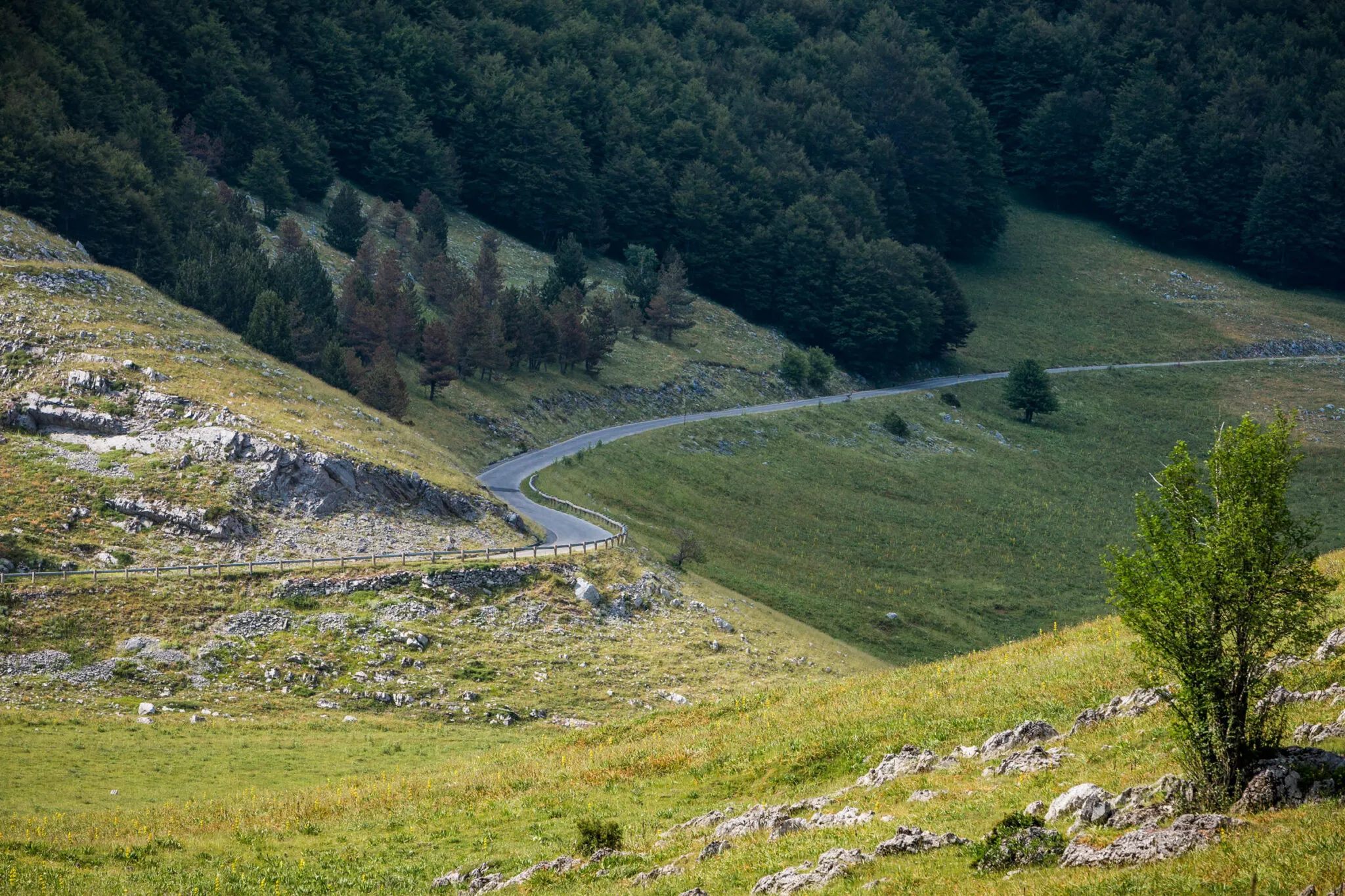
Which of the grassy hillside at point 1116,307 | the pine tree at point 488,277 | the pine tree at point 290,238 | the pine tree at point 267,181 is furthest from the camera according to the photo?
the grassy hillside at point 1116,307

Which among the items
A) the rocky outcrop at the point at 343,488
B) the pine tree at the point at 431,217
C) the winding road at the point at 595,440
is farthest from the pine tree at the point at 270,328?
the pine tree at the point at 431,217

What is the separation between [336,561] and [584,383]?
49484 mm

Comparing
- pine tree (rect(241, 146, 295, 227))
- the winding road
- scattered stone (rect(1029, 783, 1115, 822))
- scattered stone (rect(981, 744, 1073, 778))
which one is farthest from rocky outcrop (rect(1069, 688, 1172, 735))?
pine tree (rect(241, 146, 295, 227))

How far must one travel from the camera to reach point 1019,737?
2241 cm

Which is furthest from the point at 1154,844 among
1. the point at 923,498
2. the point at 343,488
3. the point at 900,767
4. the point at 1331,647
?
the point at 923,498

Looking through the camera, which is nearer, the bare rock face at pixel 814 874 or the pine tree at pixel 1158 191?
the bare rock face at pixel 814 874

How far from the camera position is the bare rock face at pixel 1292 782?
15828 millimetres

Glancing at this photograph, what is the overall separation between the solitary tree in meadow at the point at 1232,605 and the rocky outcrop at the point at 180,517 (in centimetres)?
4212

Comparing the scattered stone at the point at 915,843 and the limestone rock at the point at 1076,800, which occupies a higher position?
the limestone rock at the point at 1076,800

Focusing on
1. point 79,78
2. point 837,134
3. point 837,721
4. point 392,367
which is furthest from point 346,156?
point 837,721

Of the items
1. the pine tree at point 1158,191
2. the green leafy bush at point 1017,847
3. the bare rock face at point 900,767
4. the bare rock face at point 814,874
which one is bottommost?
the bare rock face at point 900,767

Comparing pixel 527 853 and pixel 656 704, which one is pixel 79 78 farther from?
pixel 527 853

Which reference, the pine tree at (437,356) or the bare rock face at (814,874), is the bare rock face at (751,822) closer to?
the bare rock face at (814,874)

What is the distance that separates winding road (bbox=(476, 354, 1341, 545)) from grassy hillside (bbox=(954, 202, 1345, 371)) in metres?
3.21
